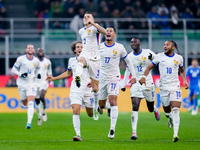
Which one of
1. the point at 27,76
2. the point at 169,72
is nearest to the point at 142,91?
the point at 169,72

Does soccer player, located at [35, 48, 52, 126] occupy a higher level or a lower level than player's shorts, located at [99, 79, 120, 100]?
higher

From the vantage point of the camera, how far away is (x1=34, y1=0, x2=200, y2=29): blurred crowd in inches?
1164

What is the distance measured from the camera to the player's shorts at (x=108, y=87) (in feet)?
43.0

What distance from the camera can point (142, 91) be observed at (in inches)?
557

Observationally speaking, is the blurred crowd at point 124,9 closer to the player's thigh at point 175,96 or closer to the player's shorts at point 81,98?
the player's shorts at point 81,98

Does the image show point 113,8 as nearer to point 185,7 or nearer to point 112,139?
A: point 185,7

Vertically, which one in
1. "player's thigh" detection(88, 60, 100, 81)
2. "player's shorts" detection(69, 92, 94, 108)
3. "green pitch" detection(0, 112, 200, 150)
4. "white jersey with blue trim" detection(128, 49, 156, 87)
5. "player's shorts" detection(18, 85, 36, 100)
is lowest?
"green pitch" detection(0, 112, 200, 150)

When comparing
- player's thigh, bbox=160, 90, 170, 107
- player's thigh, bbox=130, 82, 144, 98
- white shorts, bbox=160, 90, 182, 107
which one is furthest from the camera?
player's thigh, bbox=130, 82, 144, 98

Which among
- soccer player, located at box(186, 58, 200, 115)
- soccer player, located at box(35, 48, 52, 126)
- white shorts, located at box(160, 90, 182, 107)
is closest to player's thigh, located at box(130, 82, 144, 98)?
white shorts, located at box(160, 90, 182, 107)

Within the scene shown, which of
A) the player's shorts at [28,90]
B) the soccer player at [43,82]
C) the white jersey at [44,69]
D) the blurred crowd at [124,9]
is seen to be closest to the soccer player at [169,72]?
the player's shorts at [28,90]

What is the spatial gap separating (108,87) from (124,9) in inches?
720

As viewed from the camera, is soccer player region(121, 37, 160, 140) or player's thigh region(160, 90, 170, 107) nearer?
player's thigh region(160, 90, 170, 107)

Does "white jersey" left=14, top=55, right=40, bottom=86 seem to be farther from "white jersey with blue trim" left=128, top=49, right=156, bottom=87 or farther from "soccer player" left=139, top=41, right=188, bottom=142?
"soccer player" left=139, top=41, right=188, bottom=142

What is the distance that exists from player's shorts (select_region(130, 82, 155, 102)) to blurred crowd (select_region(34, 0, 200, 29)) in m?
13.7
